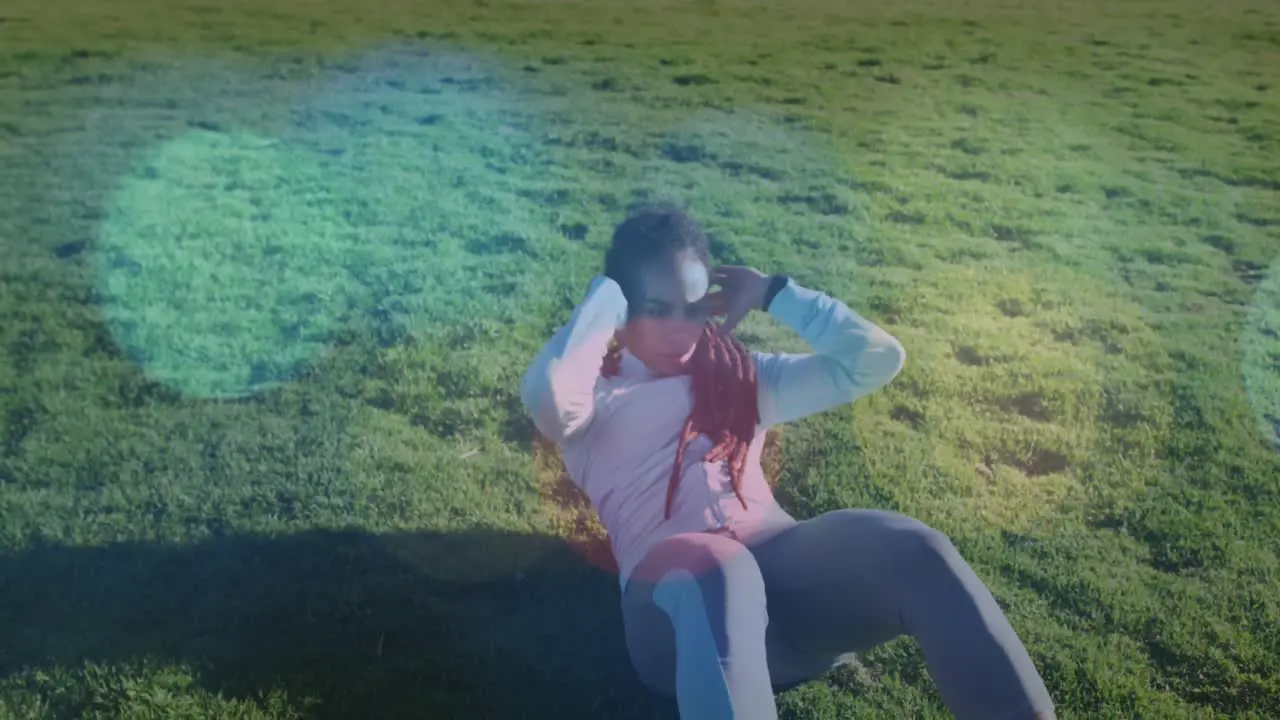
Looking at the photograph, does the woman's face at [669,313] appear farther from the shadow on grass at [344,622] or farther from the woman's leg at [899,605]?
the shadow on grass at [344,622]

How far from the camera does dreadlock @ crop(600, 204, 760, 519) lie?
2826 mm

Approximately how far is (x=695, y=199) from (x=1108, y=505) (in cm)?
300

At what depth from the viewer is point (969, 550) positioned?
137 inches

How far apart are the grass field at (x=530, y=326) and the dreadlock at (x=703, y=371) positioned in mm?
643

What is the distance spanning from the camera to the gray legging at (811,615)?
2.17 meters

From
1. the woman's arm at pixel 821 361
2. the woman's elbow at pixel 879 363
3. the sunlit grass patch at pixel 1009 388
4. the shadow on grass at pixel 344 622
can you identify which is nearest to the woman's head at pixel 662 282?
the woman's arm at pixel 821 361

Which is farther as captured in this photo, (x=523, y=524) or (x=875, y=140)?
(x=875, y=140)

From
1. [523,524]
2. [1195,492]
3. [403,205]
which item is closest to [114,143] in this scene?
[403,205]

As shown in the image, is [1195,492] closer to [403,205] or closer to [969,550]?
[969,550]

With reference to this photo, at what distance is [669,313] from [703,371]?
0.59 ft

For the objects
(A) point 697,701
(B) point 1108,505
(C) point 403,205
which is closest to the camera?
(A) point 697,701

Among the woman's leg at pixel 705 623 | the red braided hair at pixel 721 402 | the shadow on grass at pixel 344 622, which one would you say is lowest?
the shadow on grass at pixel 344 622

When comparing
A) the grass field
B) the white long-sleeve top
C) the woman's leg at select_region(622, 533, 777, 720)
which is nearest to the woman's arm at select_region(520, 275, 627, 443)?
the white long-sleeve top

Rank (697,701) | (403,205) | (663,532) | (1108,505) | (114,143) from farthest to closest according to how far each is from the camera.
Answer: (114,143)
(403,205)
(1108,505)
(663,532)
(697,701)
